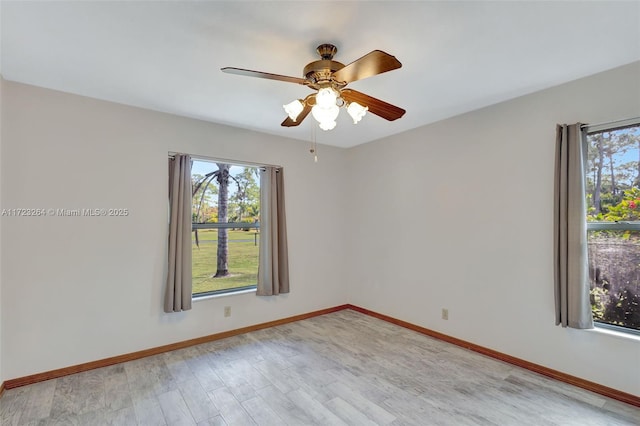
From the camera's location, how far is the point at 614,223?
2393 mm

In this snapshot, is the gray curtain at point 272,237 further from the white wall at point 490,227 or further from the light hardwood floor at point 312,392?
the white wall at point 490,227

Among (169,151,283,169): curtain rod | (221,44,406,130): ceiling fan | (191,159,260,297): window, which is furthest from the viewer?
(191,159,260,297): window

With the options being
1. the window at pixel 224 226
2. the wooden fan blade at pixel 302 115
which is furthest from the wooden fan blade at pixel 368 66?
the window at pixel 224 226

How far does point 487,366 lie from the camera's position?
2.81 meters

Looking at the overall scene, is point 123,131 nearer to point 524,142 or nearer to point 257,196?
point 257,196

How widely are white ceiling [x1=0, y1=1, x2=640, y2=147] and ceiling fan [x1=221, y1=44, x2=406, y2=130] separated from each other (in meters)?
0.22

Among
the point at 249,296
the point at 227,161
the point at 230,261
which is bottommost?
the point at 249,296

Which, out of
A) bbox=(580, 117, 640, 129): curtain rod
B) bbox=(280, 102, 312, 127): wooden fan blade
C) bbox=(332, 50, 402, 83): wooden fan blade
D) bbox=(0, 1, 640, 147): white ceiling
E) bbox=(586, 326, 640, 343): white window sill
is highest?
bbox=(0, 1, 640, 147): white ceiling

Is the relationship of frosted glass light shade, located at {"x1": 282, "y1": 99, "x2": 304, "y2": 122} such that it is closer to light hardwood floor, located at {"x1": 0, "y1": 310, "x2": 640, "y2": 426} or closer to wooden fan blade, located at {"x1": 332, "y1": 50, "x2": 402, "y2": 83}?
wooden fan blade, located at {"x1": 332, "y1": 50, "x2": 402, "y2": 83}

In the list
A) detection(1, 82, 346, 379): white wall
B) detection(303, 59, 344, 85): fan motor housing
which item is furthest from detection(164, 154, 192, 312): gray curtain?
detection(303, 59, 344, 85): fan motor housing

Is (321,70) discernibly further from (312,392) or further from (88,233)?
Answer: (88,233)

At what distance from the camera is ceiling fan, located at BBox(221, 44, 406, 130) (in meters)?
1.59

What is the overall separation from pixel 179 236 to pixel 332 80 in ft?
7.60

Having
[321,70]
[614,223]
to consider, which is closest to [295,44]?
[321,70]
